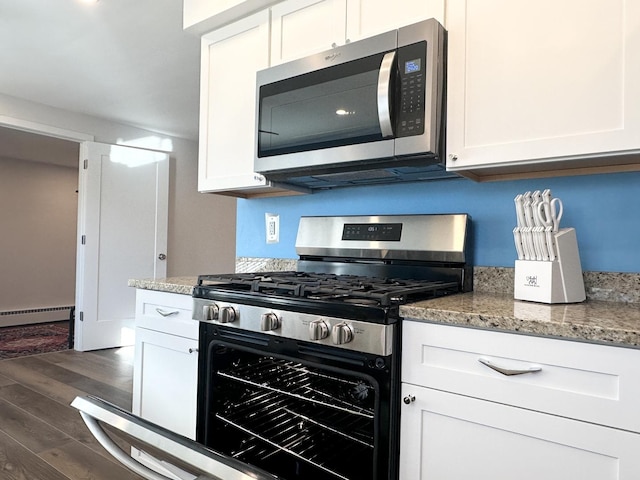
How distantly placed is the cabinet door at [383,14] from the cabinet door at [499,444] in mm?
1269

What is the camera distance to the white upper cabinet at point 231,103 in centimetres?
207

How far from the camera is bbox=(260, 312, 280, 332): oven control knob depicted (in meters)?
1.42

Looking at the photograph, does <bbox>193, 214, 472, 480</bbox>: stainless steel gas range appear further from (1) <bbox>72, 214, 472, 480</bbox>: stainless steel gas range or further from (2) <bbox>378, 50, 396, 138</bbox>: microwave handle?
(2) <bbox>378, 50, 396, 138</bbox>: microwave handle

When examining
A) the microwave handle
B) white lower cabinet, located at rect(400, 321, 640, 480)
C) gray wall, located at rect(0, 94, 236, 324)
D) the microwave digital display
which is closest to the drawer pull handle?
white lower cabinet, located at rect(400, 321, 640, 480)

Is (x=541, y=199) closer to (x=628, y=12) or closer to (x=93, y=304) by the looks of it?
(x=628, y=12)

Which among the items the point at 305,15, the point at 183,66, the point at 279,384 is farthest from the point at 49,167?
the point at 279,384

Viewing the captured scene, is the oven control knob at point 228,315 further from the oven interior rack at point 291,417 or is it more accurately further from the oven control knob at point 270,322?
the oven interior rack at point 291,417

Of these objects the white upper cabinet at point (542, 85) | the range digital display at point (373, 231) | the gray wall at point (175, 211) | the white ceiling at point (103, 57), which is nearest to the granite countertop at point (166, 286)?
the range digital display at point (373, 231)

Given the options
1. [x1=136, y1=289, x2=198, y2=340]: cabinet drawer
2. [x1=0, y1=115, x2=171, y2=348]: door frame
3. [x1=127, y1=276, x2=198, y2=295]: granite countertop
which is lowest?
[x1=136, y1=289, x2=198, y2=340]: cabinet drawer

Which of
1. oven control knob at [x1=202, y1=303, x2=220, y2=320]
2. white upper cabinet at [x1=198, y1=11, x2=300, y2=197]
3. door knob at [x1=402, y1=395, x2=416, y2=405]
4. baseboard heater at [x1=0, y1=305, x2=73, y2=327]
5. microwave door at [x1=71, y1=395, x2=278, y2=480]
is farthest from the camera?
baseboard heater at [x1=0, y1=305, x2=73, y2=327]

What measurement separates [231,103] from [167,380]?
129 cm

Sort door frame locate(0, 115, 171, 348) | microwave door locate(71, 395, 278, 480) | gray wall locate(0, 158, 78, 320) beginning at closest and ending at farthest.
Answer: microwave door locate(71, 395, 278, 480), door frame locate(0, 115, 171, 348), gray wall locate(0, 158, 78, 320)

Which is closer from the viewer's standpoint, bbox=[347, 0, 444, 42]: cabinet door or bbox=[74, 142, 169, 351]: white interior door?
bbox=[347, 0, 444, 42]: cabinet door

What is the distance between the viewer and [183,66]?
324 cm
